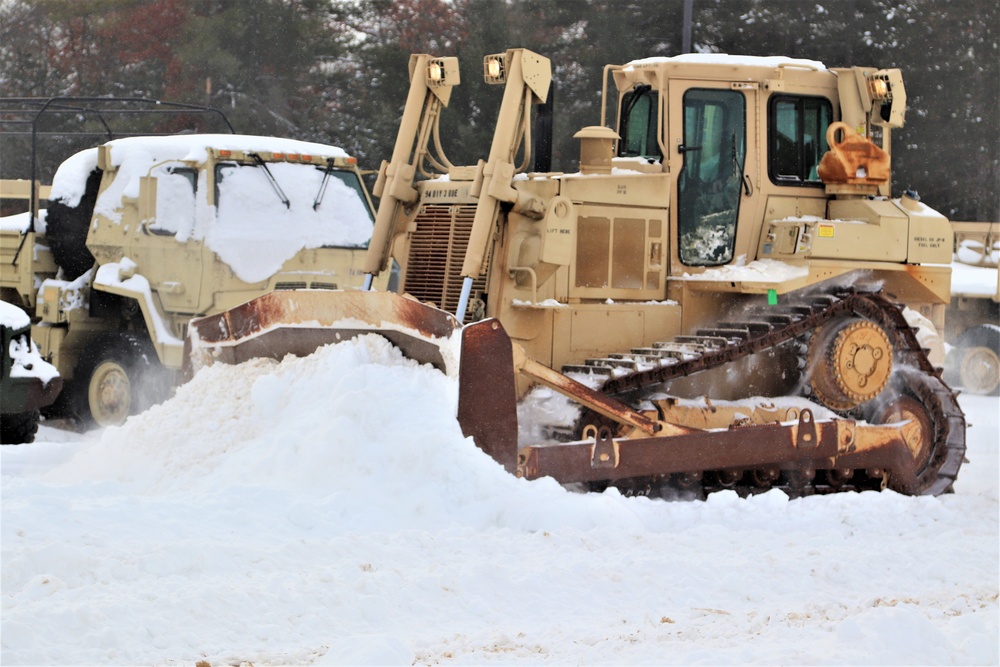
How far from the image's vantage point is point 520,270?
29.2 feet

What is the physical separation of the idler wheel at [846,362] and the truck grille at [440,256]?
234 cm

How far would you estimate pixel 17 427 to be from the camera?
11008 millimetres

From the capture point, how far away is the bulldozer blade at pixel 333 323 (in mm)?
8055

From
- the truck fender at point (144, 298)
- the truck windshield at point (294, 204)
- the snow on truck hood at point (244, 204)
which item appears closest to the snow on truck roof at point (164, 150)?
the snow on truck hood at point (244, 204)

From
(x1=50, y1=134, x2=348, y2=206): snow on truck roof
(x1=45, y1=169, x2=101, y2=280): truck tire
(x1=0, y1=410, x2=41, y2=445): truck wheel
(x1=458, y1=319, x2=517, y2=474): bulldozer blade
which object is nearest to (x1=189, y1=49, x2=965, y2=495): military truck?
(x1=458, y1=319, x2=517, y2=474): bulldozer blade

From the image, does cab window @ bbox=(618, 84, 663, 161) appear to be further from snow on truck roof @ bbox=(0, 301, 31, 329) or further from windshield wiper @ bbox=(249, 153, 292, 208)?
snow on truck roof @ bbox=(0, 301, 31, 329)

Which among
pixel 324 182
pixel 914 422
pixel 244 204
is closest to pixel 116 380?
pixel 244 204

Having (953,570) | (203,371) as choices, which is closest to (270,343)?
(203,371)

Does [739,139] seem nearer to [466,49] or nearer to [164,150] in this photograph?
[164,150]

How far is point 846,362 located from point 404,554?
4023mm

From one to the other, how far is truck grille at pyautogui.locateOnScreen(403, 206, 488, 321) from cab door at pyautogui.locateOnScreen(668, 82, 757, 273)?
1495 millimetres

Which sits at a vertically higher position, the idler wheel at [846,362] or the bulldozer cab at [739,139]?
the bulldozer cab at [739,139]

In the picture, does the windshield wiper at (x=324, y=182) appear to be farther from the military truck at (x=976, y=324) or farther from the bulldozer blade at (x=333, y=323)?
the military truck at (x=976, y=324)

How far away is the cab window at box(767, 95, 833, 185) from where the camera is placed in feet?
32.0
